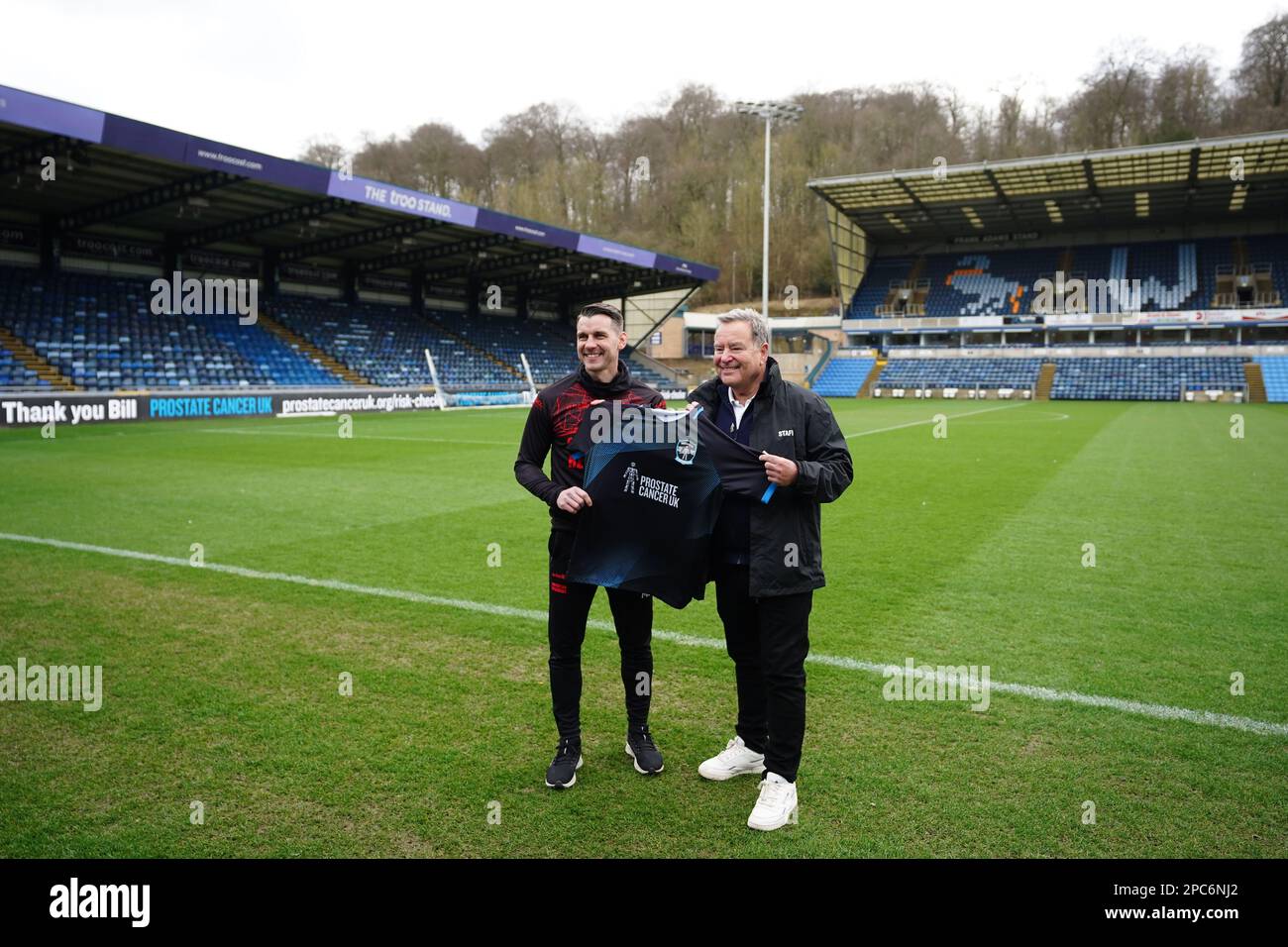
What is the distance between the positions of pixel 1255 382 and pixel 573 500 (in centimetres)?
5797

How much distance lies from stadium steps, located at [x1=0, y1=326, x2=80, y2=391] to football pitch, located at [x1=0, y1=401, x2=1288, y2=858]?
18.9 meters

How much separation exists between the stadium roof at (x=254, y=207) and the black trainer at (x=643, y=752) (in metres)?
→ 24.4

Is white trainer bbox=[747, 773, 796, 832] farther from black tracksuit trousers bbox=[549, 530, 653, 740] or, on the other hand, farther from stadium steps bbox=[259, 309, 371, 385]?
stadium steps bbox=[259, 309, 371, 385]

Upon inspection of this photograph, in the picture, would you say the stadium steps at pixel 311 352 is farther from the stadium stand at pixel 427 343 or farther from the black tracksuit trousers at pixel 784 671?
the black tracksuit trousers at pixel 784 671

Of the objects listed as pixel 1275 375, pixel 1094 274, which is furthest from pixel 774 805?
pixel 1094 274

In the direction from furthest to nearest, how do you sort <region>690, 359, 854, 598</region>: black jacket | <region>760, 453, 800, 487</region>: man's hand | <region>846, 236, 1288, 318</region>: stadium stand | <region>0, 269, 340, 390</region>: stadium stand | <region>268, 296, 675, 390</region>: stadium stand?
<region>846, 236, 1288, 318</region>: stadium stand
<region>268, 296, 675, 390</region>: stadium stand
<region>0, 269, 340, 390</region>: stadium stand
<region>690, 359, 854, 598</region>: black jacket
<region>760, 453, 800, 487</region>: man's hand

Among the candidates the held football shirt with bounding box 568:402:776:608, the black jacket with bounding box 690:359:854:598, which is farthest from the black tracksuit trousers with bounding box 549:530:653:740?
the black jacket with bounding box 690:359:854:598

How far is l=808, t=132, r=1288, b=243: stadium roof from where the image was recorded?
42.9 metres

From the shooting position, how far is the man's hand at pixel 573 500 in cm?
345

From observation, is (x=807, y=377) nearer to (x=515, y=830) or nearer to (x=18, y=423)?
(x=18, y=423)

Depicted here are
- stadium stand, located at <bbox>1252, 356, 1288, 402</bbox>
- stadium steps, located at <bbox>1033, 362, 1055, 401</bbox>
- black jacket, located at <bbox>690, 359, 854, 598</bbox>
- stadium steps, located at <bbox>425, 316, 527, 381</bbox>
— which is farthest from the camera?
stadium steps, located at <bbox>1033, 362, 1055, 401</bbox>

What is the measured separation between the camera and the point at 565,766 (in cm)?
373

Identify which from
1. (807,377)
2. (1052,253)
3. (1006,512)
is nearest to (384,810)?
(1006,512)
